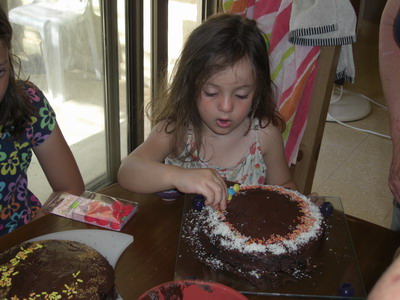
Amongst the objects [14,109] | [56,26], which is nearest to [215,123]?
[14,109]

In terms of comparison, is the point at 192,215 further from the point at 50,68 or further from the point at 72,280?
the point at 50,68

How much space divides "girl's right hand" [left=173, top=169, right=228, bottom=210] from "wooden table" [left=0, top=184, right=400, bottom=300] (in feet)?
0.13

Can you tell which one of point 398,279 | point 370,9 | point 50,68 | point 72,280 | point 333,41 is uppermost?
point 398,279

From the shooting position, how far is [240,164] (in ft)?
4.55

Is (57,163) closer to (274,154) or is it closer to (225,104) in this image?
(225,104)

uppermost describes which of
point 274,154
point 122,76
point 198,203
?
point 198,203

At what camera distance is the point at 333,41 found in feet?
4.52

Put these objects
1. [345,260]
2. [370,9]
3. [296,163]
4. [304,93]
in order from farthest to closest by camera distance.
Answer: [370,9]
[296,163]
[304,93]
[345,260]

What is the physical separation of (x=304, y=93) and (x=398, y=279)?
1.22 m

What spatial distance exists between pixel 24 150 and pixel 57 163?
0.30ft

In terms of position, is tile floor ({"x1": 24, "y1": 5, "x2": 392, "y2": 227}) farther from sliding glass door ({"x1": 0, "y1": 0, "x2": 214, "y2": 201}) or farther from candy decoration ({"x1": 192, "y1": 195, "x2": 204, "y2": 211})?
candy decoration ({"x1": 192, "y1": 195, "x2": 204, "y2": 211})

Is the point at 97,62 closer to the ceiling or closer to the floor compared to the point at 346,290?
closer to the floor

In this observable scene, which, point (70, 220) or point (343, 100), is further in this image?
point (343, 100)

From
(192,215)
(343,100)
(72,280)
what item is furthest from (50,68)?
(343,100)
